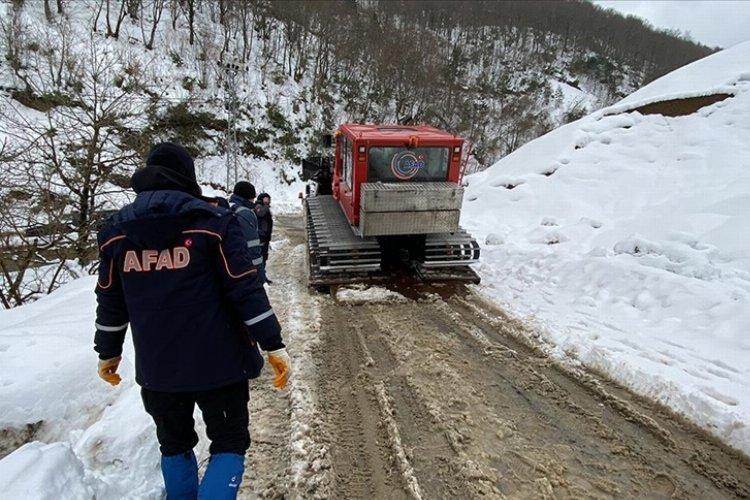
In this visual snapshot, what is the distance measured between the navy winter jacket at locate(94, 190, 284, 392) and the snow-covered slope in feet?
12.7

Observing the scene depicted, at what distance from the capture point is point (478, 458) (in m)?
3.11

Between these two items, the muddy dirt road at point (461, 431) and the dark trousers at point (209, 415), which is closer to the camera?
the dark trousers at point (209, 415)

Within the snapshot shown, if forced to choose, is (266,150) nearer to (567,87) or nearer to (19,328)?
(19,328)

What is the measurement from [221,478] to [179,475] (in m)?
0.36

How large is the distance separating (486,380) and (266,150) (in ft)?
76.7


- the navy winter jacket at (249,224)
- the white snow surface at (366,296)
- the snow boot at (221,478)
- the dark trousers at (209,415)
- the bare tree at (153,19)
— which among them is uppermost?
the bare tree at (153,19)

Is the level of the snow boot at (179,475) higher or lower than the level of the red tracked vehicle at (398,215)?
lower

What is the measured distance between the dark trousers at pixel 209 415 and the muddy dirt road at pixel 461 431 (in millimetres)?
825

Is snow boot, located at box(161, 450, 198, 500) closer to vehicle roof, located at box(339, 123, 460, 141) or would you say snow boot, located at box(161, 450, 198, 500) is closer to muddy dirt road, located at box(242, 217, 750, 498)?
muddy dirt road, located at box(242, 217, 750, 498)

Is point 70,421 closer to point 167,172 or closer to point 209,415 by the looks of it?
point 209,415

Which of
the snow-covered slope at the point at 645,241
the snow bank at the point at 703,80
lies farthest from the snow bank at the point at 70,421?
the snow bank at the point at 703,80

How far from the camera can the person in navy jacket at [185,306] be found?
1.90 m

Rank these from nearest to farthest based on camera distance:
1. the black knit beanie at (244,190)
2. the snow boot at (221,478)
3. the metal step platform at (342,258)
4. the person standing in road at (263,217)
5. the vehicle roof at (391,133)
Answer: the snow boot at (221,478), the black knit beanie at (244,190), the metal step platform at (342,258), the vehicle roof at (391,133), the person standing in road at (263,217)

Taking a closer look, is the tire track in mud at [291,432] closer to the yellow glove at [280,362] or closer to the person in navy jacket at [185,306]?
the person in navy jacket at [185,306]
